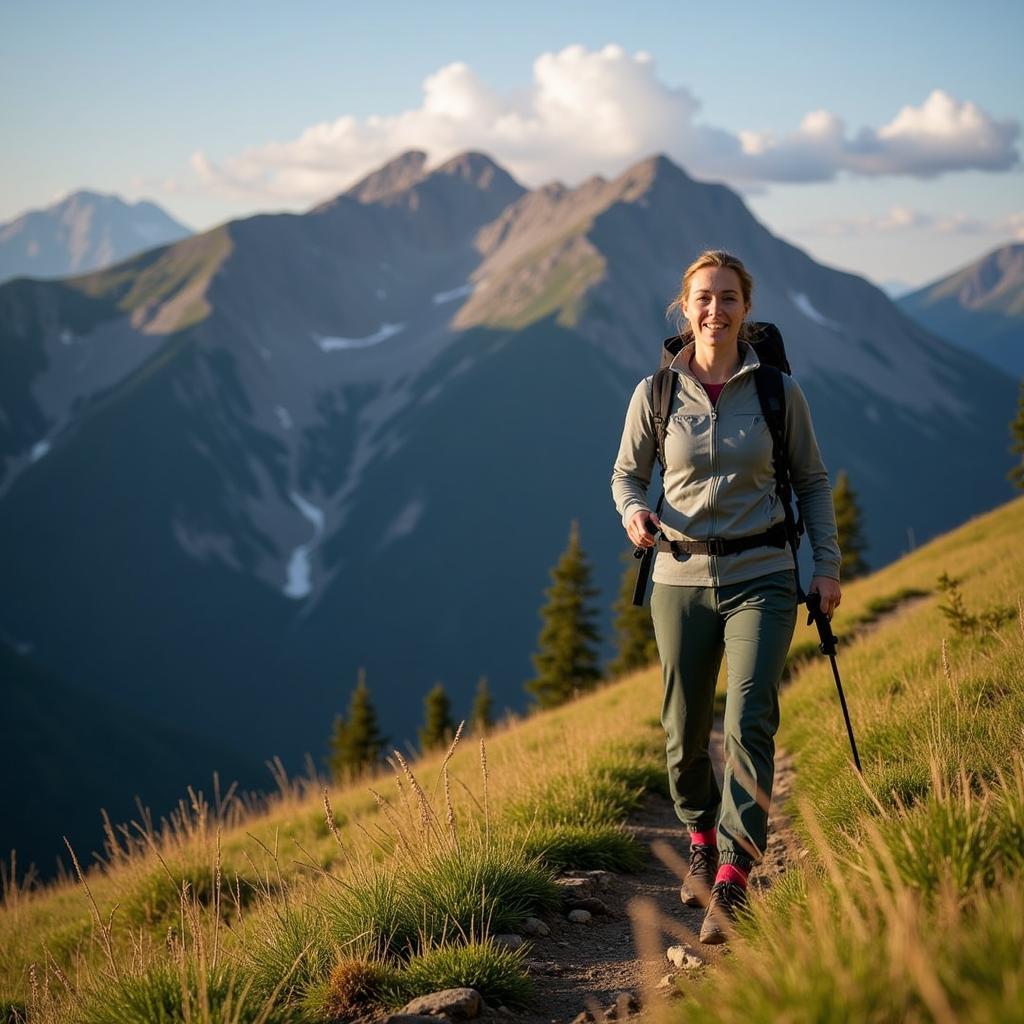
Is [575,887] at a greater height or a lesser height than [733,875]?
lesser

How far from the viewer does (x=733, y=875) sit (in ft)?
16.1

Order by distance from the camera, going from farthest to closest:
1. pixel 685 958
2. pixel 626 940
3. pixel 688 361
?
pixel 688 361
pixel 626 940
pixel 685 958

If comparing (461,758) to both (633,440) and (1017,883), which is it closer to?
(633,440)

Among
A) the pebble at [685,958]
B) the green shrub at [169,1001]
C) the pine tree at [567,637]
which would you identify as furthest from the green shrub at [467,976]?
the pine tree at [567,637]

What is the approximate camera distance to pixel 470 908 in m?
4.85

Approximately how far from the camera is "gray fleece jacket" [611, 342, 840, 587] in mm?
5211

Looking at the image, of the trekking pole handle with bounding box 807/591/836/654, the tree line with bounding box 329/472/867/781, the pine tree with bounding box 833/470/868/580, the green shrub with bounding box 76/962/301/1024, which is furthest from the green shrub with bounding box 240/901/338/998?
the pine tree with bounding box 833/470/868/580

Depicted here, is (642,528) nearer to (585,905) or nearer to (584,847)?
(585,905)

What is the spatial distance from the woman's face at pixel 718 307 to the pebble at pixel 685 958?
296 cm

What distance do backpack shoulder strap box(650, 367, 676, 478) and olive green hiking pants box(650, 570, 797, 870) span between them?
0.80 metres

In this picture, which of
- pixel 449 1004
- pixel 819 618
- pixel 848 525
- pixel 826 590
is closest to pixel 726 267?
pixel 826 590

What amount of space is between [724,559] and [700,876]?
1.70m

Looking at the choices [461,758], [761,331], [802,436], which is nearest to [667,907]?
[802,436]

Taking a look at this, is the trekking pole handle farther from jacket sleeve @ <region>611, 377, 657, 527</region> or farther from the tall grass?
jacket sleeve @ <region>611, 377, 657, 527</region>
